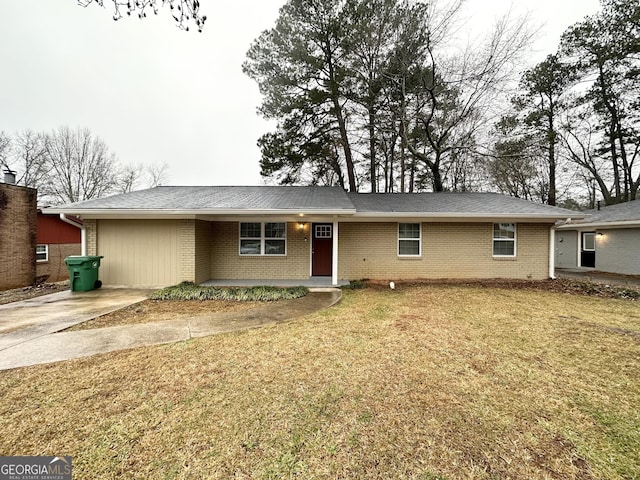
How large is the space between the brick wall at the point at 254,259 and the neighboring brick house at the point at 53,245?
8.68 m

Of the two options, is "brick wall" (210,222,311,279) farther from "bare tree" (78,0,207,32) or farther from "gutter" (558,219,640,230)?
"gutter" (558,219,640,230)

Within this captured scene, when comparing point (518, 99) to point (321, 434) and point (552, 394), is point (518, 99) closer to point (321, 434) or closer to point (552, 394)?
point (552, 394)

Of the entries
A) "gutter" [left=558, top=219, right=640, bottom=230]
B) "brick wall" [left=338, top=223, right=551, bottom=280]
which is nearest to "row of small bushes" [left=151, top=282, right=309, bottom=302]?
"brick wall" [left=338, top=223, right=551, bottom=280]

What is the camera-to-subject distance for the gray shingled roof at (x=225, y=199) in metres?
7.54

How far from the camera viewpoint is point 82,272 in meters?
7.36

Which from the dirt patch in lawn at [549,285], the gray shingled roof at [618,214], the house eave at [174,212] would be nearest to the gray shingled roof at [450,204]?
the house eave at [174,212]

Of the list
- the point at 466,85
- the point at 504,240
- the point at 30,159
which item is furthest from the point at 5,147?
the point at 504,240

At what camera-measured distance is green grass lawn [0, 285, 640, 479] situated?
1816mm

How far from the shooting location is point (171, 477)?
168 cm

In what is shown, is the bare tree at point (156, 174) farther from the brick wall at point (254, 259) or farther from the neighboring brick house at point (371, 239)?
the brick wall at point (254, 259)

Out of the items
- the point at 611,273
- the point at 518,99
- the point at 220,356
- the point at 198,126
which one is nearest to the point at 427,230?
the point at 220,356

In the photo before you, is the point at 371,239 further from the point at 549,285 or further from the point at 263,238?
the point at 549,285

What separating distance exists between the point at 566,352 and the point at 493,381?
5.46 ft

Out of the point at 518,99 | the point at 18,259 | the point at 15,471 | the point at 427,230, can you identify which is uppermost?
the point at 518,99
